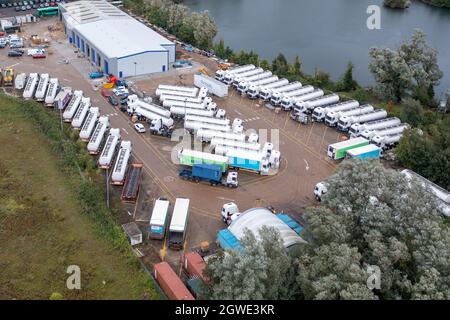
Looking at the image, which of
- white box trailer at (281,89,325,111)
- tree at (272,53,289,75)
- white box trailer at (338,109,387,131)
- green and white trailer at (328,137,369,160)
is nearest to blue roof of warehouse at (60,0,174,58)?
tree at (272,53,289,75)

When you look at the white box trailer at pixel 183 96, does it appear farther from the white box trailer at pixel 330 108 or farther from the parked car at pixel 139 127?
the white box trailer at pixel 330 108

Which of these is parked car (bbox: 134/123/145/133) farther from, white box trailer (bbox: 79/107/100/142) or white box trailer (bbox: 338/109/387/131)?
white box trailer (bbox: 338/109/387/131)

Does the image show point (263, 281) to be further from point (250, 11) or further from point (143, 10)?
point (250, 11)

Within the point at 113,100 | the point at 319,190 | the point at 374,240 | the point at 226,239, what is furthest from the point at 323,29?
the point at 374,240

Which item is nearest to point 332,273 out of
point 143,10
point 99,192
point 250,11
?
point 99,192
